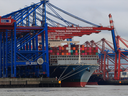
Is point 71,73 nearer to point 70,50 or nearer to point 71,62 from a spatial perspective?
point 71,62

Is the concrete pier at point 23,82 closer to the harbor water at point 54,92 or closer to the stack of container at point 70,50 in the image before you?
the harbor water at point 54,92

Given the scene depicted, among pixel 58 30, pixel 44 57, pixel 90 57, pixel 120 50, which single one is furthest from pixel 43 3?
pixel 120 50

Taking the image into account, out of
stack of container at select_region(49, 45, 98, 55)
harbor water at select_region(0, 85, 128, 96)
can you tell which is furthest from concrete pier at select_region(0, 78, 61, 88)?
stack of container at select_region(49, 45, 98, 55)

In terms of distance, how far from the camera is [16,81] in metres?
65.6

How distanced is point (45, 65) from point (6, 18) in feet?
41.2

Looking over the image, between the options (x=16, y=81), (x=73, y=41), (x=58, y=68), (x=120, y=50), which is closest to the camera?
(x=16, y=81)

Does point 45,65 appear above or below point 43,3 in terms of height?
below

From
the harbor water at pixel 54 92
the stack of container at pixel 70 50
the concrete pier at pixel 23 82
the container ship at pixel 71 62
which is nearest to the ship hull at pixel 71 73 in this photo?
the container ship at pixel 71 62

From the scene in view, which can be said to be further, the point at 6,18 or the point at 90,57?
the point at 90,57

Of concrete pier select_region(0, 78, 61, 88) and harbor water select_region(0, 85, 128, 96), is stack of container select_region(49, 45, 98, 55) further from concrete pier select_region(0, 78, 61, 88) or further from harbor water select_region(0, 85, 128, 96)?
harbor water select_region(0, 85, 128, 96)

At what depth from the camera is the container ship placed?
75.6 m

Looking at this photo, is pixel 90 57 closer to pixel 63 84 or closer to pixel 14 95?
pixel 63 84

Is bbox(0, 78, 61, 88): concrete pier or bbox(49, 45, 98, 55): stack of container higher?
bbox(49, 45, 98, 55): stack of container

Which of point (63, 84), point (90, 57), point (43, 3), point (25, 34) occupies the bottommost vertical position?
point (63, 84)
